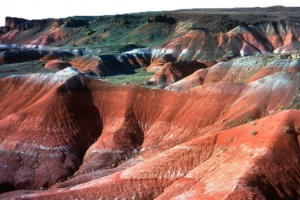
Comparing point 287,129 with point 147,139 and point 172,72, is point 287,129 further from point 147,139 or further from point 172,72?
point 172,72

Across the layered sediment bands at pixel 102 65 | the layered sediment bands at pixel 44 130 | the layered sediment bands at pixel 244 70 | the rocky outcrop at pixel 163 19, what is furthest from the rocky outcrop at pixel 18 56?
the layered sediment bands at pixel 244 70

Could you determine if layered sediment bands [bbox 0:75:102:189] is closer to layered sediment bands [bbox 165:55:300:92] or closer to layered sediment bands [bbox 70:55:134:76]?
layered sediment bands [bbox 165:55:300:92]

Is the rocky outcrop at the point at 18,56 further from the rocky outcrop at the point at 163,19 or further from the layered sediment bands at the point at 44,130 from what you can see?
the layered sediment bands at the point at 44,130

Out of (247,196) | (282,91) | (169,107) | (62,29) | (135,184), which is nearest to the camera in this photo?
(247,196)

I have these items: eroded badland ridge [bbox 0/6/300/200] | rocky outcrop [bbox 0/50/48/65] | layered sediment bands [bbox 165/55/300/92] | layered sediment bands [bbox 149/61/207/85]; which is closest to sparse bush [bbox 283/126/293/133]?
eroded badland ridge [bbox 0/6/300/200]

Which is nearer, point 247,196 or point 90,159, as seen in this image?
point 247,196

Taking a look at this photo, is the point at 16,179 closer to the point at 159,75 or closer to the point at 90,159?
the point at 90,159

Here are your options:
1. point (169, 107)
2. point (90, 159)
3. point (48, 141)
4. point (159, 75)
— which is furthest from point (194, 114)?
point (159, 75)
